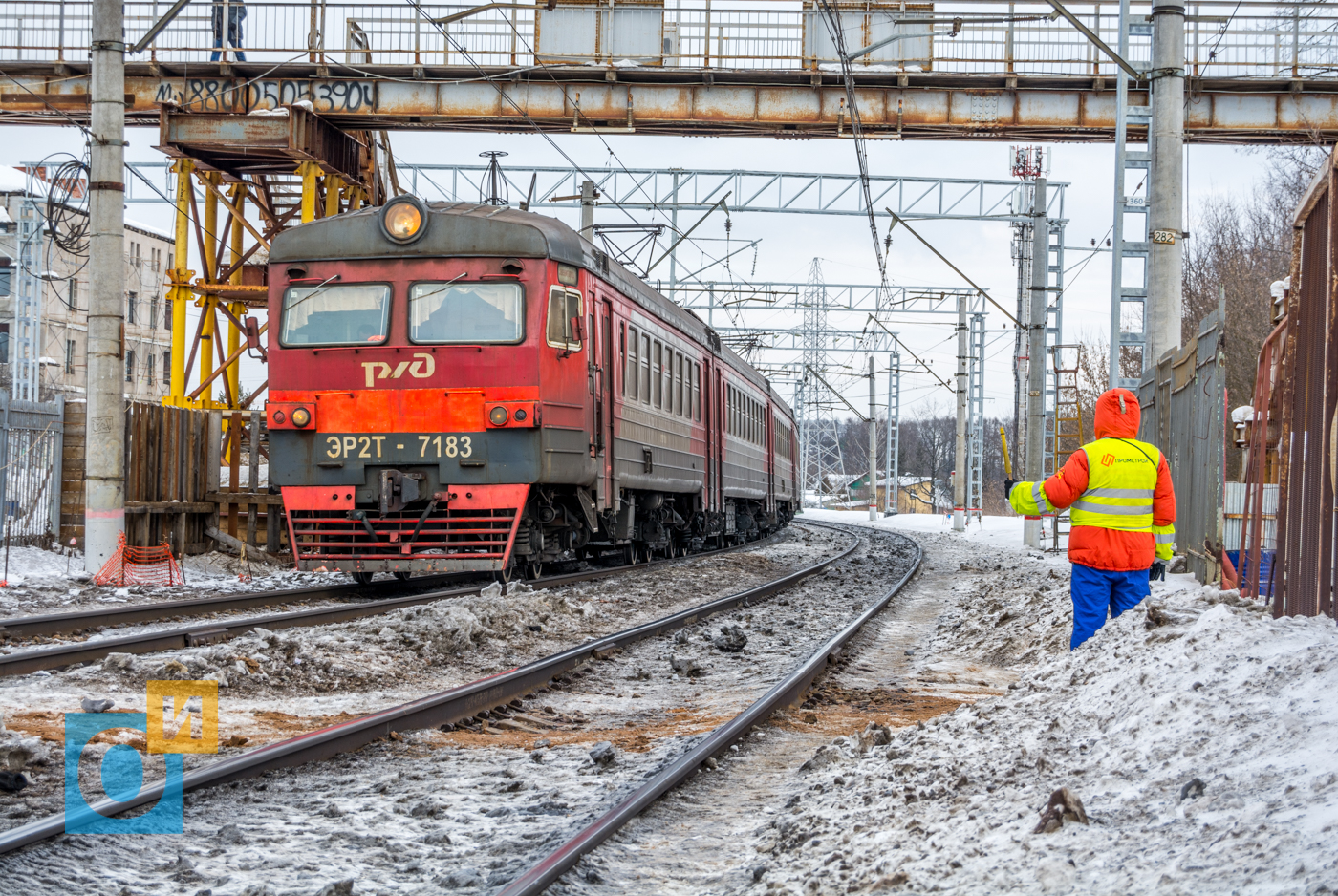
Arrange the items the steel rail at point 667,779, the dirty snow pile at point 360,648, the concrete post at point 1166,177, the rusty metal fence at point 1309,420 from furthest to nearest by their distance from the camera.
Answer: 1. the concrete post at point 1166,177
2. the dirty snow pile at point 360,648
3. the rusty metal fence at point 1309,420
4. the steel rail at point 667,779

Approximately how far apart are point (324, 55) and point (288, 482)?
33.7ft

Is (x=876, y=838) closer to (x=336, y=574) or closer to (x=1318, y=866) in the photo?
(x=1318, y=866)

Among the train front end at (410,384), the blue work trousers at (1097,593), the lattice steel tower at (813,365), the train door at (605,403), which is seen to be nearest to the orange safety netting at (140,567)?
the train front end at (410,384)

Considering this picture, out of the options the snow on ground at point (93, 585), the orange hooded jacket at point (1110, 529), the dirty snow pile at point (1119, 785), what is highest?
the orange hooded jacket at point (1110, 529)

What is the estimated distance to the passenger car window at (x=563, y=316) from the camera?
1223 centimetres

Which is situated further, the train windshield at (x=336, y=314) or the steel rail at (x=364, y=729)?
the train windshield at (x=336, y=314)

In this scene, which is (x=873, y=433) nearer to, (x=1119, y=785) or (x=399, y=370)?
(x=399, y=370)

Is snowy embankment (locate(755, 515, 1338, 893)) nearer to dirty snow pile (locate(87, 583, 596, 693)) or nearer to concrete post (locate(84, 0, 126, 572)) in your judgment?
dirty snow pile (locate(87, 583, 596, 693))

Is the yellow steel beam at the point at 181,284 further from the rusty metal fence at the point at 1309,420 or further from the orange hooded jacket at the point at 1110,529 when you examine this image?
the rusty metal fence at the point at 1309,420

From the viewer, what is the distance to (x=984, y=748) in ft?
17.7

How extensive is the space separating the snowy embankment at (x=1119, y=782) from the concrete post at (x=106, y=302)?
9.89 meters

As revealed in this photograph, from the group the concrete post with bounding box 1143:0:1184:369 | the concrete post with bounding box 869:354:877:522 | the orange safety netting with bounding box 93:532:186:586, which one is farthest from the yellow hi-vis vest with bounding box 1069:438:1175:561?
the concrete post with bounding box 869:354:877:522

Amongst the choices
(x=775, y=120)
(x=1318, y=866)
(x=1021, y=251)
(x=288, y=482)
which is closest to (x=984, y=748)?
(x=1318, y=866)

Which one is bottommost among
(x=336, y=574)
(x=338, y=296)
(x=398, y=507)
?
(x=336, y=574)
